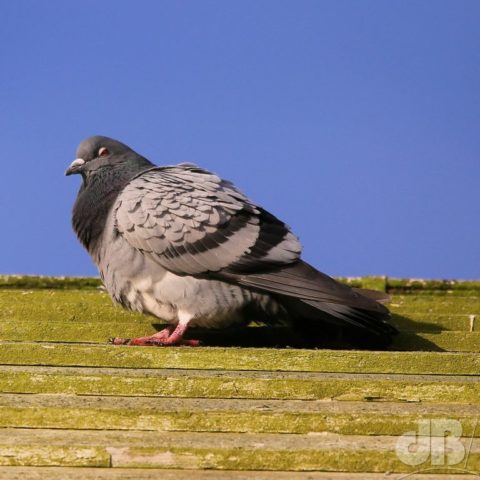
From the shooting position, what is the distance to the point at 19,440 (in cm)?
415

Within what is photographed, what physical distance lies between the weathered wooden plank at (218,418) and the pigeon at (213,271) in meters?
1.62

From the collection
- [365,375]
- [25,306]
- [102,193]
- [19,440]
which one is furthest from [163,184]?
[19,440]

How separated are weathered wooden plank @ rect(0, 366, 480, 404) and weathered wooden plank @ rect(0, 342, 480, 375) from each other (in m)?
0.32

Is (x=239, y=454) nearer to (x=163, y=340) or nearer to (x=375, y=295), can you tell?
(x=163, y=340)

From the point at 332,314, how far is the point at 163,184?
156 centimetres

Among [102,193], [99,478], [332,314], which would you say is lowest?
[99,478]

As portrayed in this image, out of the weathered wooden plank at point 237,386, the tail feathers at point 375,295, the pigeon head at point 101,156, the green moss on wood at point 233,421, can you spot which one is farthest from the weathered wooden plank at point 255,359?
the pigeon head at point 101,156

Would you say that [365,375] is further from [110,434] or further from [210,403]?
[110,434]

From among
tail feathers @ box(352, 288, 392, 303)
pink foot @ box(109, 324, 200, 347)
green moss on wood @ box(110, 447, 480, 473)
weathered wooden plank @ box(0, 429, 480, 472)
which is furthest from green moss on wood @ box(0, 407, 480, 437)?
tail feathers @ box(352, 288, 392, 303)

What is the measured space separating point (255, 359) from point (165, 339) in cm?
119

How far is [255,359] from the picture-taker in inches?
201

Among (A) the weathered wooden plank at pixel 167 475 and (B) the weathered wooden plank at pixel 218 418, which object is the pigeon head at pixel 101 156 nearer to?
(B) the weathered wooden plank at pixel 218 418

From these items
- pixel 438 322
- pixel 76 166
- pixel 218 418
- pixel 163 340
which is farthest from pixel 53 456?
pixel 438 322

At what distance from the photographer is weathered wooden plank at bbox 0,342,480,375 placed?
5094 mm
